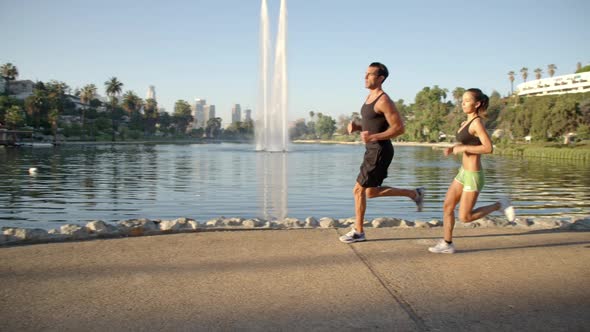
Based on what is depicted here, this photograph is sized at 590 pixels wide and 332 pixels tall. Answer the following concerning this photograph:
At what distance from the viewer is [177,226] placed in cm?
605

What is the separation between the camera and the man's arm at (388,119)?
5250 millimetres

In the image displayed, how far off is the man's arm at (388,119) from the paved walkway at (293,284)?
1.24m

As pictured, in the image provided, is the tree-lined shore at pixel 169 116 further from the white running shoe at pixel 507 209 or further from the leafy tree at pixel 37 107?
the white running shoe at pixel 507 209

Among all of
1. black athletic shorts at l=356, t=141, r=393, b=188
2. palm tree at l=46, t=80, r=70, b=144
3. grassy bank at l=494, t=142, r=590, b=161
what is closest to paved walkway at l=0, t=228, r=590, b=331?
black athletic shorts at l=356, t=141, r=393, b=188

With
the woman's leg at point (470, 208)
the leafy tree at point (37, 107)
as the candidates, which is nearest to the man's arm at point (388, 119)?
the woman's leg at point (470, 208)

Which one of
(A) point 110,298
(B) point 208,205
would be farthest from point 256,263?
(B) point 208,205

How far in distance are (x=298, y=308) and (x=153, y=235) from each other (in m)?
2.98

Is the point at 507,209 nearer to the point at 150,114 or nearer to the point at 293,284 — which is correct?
the point at 293,284

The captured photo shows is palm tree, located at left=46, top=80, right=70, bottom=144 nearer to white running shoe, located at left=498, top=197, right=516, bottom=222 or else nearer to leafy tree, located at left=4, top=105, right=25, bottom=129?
leafy tree, located at left=4, top=105, right=25, bottom=129

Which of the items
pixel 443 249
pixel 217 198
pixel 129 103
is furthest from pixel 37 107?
pixel 443 249

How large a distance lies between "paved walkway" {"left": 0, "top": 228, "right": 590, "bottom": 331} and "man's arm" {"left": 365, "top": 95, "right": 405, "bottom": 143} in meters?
1.24

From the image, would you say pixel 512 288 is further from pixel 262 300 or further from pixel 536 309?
pixel 262 300

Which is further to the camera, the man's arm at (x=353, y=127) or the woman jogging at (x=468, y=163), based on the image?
the man's arm at (x=353, y=127)

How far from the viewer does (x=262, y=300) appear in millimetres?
3455
